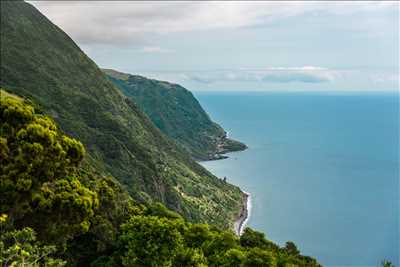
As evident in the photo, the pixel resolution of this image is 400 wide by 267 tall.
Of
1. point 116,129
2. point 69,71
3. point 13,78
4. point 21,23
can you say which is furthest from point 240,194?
point 21,23

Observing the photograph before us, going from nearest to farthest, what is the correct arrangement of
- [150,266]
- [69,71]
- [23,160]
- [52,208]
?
[23,160] → [52,208] → [150,266] → [69,71]

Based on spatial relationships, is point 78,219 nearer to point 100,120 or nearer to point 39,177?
point 39,177

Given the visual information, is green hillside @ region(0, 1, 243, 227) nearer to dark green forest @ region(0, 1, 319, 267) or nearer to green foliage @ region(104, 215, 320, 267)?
dark green forest @ region(0, 1, 319, 267)

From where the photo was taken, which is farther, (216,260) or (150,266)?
(216,260)

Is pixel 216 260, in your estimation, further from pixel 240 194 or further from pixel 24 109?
pixel 240 194

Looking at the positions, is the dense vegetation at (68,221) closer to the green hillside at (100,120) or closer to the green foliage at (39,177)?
the green foliage at (39,177)

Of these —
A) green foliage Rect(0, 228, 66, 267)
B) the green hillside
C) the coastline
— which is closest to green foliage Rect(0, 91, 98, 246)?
green foliage Rect(0, 228, 66, 267)
